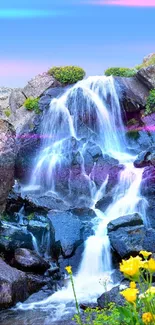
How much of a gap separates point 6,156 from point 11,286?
2.90 m

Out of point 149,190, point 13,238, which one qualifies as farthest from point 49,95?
point 13,238

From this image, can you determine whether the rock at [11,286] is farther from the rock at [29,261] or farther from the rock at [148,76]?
the rock at [148,76]

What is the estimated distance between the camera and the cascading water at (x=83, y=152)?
32.4ft

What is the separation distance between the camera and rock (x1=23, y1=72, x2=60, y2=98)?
59.3 feet

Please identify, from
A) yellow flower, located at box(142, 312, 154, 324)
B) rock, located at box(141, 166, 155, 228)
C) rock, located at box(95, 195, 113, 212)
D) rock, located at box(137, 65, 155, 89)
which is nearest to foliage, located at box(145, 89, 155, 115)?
rock, located at box(137, 65, 155, 89)

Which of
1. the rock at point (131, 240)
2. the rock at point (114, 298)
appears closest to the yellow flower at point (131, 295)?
the rock at point (114, 298)

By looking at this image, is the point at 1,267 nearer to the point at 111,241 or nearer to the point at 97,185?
the point at 111,241

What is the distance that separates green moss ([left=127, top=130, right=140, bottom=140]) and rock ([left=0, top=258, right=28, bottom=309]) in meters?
9.07

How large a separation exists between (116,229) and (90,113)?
7379mm

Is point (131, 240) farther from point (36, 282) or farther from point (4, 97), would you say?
point (4, 97)

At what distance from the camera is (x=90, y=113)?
16859mm

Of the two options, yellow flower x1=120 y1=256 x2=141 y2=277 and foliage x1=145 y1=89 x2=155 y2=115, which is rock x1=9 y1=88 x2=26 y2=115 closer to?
foliage x1=145 y1=89 x2=155 y2=115

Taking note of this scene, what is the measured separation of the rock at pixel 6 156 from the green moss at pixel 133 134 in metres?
7.56

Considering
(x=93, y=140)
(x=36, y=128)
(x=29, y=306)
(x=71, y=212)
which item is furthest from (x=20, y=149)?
(x=29, y=306)
